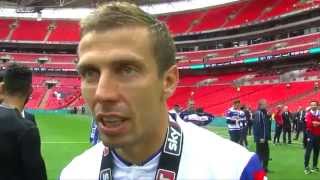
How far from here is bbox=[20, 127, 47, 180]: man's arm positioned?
3299 mm

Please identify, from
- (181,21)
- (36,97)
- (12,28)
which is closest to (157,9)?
(181,21)

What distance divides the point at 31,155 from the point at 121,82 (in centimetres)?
183

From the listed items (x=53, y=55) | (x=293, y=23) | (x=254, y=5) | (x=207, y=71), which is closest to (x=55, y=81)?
(x=53, y=55)

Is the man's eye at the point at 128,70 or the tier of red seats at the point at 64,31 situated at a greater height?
the tier of red seats at the point at 64,31

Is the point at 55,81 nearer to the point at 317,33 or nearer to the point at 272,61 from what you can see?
the point at 272,61

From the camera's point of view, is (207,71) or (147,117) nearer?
(147,117)

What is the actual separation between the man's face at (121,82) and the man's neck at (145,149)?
0.09 metres

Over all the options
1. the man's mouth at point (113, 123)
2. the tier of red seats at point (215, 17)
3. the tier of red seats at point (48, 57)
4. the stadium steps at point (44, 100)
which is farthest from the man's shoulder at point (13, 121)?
the tier of red seats at point (48, 57)

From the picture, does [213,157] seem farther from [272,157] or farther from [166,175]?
[272,157]

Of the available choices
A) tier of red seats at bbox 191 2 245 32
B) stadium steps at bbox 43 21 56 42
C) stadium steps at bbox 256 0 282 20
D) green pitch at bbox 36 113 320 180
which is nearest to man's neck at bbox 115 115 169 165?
green pitch at bbox 36 113 320 180

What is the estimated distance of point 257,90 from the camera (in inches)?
1716

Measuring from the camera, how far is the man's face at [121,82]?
171cm

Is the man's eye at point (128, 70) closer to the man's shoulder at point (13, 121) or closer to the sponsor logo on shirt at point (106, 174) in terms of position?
the sponsor logo on shirt at point (106, 174)

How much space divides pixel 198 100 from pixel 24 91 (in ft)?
147
